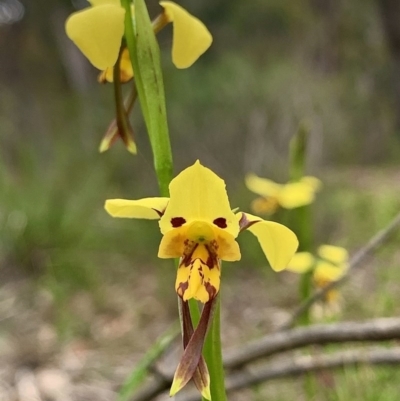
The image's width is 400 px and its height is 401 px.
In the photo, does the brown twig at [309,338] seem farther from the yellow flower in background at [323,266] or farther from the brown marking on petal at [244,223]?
the brown marking on petal at [244,223]

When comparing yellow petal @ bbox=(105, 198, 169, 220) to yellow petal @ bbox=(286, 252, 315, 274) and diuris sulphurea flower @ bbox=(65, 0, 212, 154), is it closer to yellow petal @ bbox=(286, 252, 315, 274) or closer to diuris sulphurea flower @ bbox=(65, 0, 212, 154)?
diuris sulphurea flower @ bbox=(65, 0, 212, 154)

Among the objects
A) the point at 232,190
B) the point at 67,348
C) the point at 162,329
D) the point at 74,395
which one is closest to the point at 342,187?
the point at 232,190

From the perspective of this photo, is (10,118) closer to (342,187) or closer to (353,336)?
(342,187)

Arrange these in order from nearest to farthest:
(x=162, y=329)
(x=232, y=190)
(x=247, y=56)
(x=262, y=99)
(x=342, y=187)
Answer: (x=162, y=329)
(x=232, y=190)
(x=342, y=187)
(x=262, y=99)
(x=247, y=56)

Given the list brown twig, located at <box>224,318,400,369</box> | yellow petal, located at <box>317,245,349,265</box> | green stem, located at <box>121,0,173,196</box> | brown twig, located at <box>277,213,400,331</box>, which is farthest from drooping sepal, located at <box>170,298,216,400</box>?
yellow petal, located at <box>317,245,349,265</box>

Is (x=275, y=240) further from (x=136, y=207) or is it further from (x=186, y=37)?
(x=186, y=37)

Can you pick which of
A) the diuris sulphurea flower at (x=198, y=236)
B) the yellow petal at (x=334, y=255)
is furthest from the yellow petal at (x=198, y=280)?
the yellow petal at (x=334, y=255)

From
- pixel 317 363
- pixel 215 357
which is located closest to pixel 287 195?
pixel 317 363
